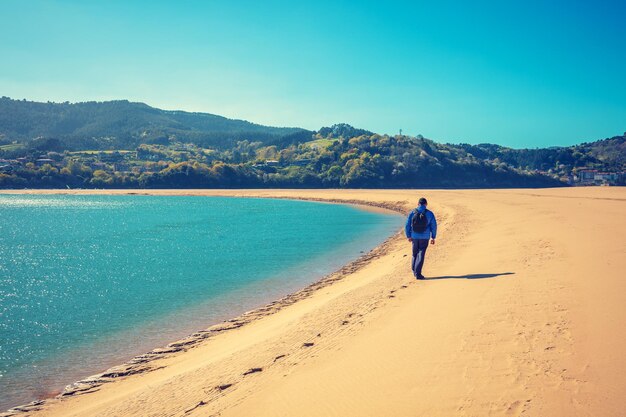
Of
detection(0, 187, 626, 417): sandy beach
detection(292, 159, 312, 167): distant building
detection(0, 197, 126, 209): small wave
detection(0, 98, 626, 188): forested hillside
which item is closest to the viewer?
detection(0, 187, 626, 417): sandy beach

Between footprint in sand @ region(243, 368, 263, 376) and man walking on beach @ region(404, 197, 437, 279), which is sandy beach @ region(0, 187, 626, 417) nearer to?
footprint in sand @ region(243, 368, 263, 376)

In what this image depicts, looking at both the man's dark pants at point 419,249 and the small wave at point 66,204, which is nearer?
the man's dark pants at point 419,249

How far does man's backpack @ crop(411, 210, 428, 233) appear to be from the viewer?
11.9 metres

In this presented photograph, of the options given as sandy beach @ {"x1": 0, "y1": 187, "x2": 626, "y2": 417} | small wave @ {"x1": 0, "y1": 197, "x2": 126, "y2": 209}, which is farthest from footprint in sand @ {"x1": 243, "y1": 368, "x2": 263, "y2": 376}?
small wave @ {"x1": 0, "y1": 197, "x2": 126, "y2": 209}

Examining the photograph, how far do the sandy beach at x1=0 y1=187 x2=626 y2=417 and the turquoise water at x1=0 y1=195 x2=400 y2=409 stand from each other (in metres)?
1.46

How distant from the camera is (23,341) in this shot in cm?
1030

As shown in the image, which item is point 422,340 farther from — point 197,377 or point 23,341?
point 23,341

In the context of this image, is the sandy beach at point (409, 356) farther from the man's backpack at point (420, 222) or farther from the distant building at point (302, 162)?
the distant building at point (302, 162)

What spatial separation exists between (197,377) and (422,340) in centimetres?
380

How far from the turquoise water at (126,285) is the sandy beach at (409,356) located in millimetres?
1460

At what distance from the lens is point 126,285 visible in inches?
653

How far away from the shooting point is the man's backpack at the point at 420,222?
11883 mm

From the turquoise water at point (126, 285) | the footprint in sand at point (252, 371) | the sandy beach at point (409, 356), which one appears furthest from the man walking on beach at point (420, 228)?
the footprint in sand at point (252, 371)

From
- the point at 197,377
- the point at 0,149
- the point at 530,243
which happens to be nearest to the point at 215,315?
the point at 197,377
